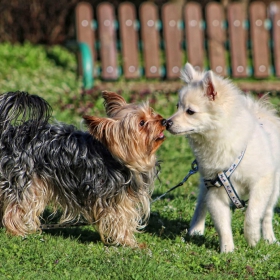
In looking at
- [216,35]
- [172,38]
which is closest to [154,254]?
[172,38]

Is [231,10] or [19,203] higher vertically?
[231,10]

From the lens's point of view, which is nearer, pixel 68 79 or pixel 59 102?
pixel 59 102

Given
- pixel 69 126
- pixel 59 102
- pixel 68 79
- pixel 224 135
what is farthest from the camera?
pixel 68 79

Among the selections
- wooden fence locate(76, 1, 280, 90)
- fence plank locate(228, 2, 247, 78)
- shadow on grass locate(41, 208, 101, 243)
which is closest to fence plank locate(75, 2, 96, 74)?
wooden fence locate(76, 1, 280, 90)

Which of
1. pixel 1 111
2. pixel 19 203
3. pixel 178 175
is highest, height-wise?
pixel 1 111

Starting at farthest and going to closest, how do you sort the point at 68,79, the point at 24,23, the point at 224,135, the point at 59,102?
the point at 24,23
the point at 68,79
the point at 59,102
the point at 224,135

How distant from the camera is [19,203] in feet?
18.8

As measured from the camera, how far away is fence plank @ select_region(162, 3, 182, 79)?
1443 cm

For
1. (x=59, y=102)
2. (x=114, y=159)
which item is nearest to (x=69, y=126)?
(x=114, y=159)

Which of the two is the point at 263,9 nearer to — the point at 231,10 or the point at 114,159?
the point at 231,10

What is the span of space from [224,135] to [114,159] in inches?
40.4

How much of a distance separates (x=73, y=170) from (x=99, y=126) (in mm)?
593

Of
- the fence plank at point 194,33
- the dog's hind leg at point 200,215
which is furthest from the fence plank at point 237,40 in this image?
the dog's hind leg at point 200,215

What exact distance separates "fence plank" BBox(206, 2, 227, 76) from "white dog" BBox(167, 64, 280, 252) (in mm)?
9107
